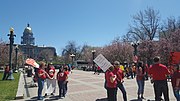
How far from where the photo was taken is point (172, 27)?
52500mm

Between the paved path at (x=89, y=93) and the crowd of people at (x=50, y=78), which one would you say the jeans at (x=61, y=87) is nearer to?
the crowd of people at (x=50, y=78)

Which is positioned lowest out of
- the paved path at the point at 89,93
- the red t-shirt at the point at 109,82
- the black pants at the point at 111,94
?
the paved path at the point at 89,93

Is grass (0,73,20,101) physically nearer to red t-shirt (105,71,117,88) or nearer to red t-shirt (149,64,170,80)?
red t-shirt (105,71,117,88)

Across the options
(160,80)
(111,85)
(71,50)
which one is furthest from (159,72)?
(71,50)

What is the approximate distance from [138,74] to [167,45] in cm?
3661

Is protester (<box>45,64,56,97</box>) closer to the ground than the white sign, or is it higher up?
closer to the ground

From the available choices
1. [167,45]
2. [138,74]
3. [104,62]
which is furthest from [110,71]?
[167,45]

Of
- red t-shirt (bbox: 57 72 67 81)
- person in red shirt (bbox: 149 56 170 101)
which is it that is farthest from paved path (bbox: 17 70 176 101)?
person in red shirt (bbox: 149 56 170 101)

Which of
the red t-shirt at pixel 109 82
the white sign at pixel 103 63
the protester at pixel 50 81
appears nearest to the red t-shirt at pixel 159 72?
the red t-shirt at pixel 109 82

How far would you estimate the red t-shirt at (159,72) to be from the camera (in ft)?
26.6

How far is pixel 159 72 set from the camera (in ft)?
26.7

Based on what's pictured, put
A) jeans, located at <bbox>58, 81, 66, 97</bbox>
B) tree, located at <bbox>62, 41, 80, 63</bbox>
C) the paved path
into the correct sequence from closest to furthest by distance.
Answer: the paved path, jeans, located at <bbox>58, 81, 66, 97</bbox>, tree, located at <bbox>62, 41, 80, 63</bbox>

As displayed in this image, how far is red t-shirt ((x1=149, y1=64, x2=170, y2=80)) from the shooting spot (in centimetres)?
810

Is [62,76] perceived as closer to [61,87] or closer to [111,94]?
[61,87]
